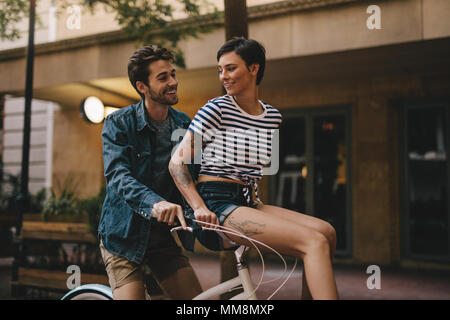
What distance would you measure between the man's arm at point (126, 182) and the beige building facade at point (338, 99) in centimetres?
581

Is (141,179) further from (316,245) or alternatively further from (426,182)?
(426,182)

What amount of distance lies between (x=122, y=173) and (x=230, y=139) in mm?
552

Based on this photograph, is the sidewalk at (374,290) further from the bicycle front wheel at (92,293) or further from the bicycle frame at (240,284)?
the bicycle frame at (240,284)

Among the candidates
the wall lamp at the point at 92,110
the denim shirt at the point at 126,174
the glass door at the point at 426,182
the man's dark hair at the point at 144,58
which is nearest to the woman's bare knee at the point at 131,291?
the denim shirt at the point at 126,174

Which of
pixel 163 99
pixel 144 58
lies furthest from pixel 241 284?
pixel 144 58

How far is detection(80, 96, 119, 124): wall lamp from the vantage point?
18.6ft

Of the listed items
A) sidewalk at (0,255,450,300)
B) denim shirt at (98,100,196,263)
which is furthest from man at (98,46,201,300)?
sidewalk at (0,255,450,300)

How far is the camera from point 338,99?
31.7ft

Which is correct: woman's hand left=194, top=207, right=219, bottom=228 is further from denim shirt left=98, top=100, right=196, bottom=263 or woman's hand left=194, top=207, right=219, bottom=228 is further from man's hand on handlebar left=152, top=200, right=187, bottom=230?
denim shirt left=98, top=100, right=196, bottom=263

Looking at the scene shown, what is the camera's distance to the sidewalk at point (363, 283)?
6604 millimetres

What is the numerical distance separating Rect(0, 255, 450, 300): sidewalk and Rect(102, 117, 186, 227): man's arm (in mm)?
3755

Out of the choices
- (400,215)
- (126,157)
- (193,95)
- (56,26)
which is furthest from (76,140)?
(126,157)

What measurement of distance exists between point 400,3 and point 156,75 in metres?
5.80
